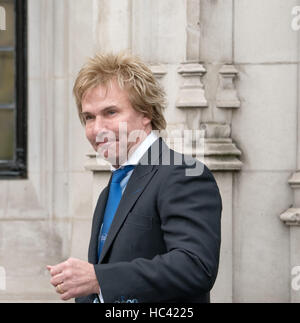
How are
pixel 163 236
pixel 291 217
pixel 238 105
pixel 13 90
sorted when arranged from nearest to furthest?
pixel 163 236 → pixel 291 217 → pixel 238 105 → pixel 13 90

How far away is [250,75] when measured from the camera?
16.6 ft

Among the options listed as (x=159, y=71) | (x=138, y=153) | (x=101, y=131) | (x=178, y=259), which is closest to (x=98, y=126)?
(x=101, y=131)

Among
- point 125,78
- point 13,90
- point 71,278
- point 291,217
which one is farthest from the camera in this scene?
point 13,90

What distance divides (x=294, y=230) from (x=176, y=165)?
9.82ft

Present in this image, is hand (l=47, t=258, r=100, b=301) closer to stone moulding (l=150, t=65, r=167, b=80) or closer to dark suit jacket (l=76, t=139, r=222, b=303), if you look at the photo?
dark suit jacket (l=76, t=139, r=222, b=303)

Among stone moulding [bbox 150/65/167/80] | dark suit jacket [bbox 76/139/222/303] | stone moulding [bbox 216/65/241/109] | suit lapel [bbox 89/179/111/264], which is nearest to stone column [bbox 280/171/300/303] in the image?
stone moulding [bbox 216/65/241/109]

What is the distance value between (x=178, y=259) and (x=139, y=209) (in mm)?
234

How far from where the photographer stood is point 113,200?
7.39 feet

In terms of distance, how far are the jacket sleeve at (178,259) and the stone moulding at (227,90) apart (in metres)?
3.03

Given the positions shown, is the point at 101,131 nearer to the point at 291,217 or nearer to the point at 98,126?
the point at 98,126

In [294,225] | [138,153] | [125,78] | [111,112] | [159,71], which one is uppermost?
[159,71]

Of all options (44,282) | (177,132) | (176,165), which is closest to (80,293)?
(176,165)

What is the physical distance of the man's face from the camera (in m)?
2.15

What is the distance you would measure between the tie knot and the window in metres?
3.81
